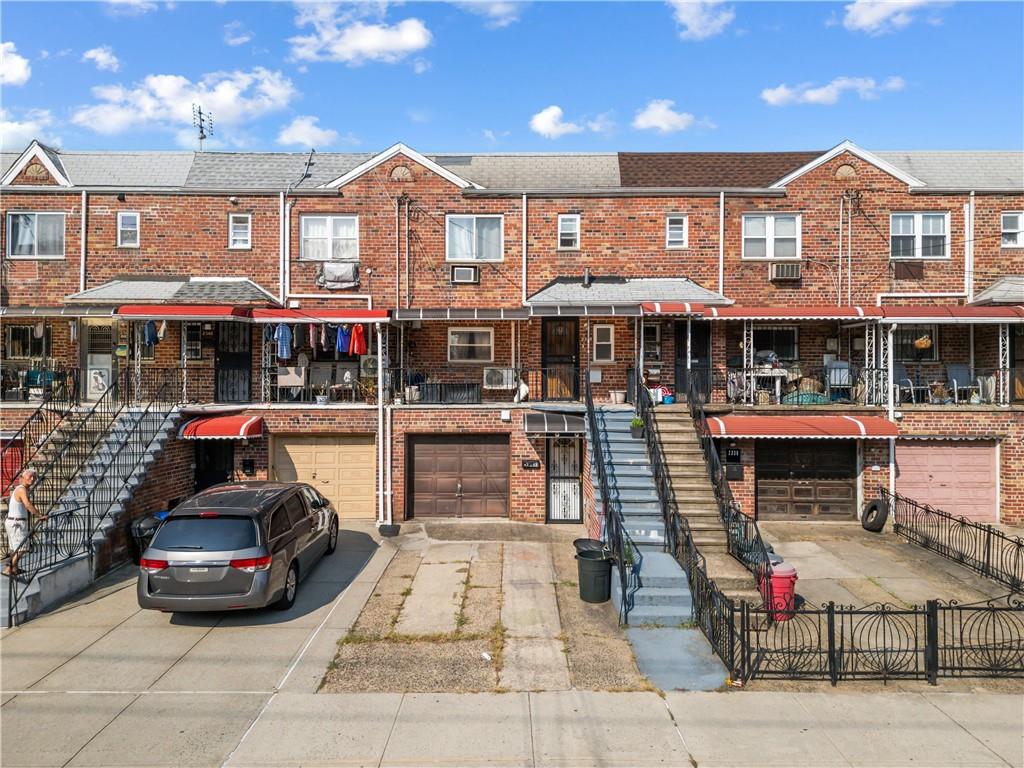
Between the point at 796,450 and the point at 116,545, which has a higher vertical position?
the point at 796,450

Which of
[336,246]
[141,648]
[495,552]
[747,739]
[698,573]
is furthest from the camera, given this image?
[336,246]

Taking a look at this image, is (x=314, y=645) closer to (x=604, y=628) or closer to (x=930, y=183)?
(x=604, y=628)

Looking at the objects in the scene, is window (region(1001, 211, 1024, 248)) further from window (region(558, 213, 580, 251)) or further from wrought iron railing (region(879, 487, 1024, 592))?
window (region(558, 213, 580, 251))

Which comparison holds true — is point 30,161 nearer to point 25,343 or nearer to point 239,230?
point 25,343

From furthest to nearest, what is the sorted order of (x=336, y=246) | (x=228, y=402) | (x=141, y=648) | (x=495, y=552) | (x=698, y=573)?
(x=336, y=246) < (x=228, y=402) < (x=495, y=552) < (x=698, y=573) < (x=141, y=648)

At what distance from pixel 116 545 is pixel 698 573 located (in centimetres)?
1056

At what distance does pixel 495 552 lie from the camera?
13.4 m

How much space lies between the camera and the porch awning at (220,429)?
14742mm

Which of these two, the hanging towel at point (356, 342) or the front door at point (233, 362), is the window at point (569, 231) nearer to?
the hanging towel at point (356, 342)

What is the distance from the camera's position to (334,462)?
53.9 feet

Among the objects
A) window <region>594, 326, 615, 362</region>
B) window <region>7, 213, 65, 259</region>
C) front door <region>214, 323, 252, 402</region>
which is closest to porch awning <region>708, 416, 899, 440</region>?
window <region>594, 326, 615, 362</region>

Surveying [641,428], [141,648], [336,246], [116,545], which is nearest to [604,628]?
[641,428]

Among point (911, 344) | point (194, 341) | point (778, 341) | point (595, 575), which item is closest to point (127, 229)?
point (194, 341)

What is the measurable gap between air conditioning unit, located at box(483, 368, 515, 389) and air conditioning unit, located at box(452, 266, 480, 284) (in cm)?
259
